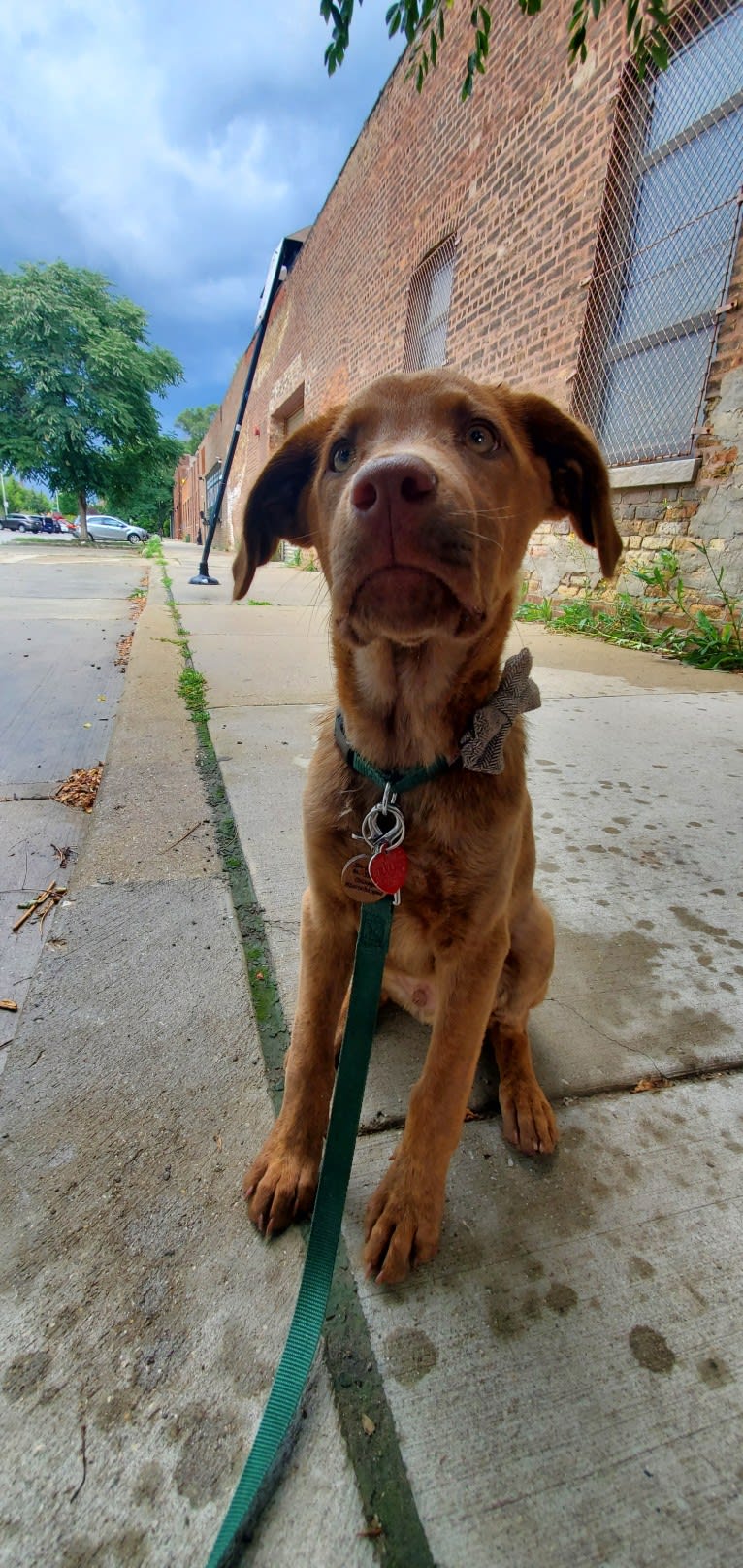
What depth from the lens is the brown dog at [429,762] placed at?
1.10 metres

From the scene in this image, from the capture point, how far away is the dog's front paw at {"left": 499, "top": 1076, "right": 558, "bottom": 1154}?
1267 millimetres

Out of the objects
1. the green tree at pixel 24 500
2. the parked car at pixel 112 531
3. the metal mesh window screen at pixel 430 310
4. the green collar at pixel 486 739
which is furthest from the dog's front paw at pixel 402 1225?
the green tree at pixel 24 500

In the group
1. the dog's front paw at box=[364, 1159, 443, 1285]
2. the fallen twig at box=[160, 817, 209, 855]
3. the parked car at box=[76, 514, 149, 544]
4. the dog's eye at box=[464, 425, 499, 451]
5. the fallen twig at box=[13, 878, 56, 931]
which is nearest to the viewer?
the dog's front paw at box=[364, 1159, 443, 1285]

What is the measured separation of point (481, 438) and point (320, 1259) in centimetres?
150

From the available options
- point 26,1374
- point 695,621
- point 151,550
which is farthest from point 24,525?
point 26,1374

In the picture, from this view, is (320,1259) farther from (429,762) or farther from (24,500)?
(24,500)

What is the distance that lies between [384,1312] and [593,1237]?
1.20ft

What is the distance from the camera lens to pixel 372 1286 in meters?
1.03

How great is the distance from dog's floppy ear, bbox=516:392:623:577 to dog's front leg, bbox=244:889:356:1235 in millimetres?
1006

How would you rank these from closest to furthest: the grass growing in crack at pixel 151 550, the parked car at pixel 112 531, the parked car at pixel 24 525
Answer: the grass growing in crack at pixel 151 550 → the parked car at pixel 112 531 → the parked car at pixel 24 525

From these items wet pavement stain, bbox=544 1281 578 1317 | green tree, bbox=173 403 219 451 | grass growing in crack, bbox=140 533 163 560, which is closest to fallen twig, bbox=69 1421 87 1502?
wet pavement stain, bbox=544 1281 578 1317

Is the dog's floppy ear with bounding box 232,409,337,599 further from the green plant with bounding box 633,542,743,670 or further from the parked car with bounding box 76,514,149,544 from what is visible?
the parked car with bounding box 76,514,149,544

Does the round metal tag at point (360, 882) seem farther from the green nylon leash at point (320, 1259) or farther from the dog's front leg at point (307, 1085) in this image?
the dog's front leg at point (307, 1085)

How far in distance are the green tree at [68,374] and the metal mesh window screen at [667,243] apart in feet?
91.1
